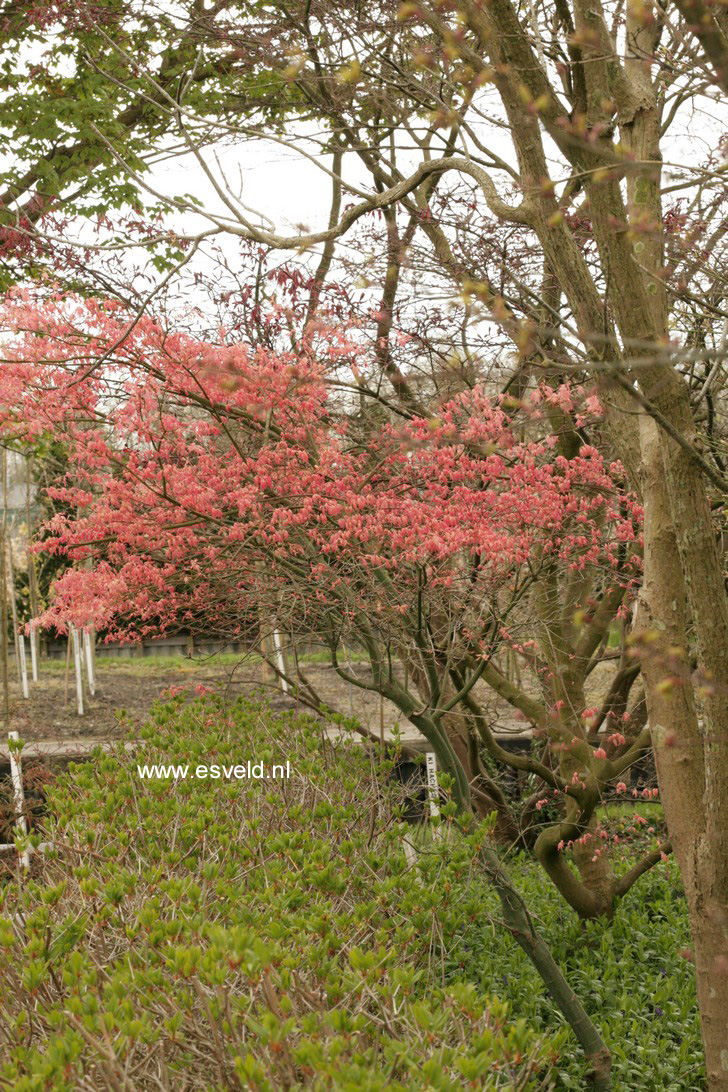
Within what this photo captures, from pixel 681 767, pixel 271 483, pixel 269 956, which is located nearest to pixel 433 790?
pixel 681 767

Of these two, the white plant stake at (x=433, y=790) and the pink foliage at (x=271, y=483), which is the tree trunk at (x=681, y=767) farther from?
the white plant stake at (x=433, y=790)

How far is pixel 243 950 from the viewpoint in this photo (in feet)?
8.07

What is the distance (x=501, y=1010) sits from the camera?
2.46 m

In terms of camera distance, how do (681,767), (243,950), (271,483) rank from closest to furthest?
(243,950) → (681,767) → (271,483)

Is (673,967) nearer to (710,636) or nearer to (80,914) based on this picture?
(710,636)

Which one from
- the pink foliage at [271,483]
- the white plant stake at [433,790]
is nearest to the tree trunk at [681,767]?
the pink foliage at [271,483]

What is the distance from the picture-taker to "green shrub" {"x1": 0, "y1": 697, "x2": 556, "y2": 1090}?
7.39ft

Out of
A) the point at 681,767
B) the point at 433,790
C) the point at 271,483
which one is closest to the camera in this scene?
the point at 681,767

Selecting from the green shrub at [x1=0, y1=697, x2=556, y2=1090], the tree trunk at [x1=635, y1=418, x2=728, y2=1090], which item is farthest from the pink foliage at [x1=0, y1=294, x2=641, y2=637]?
the green shrub at [x1=0, y1=697, x2=556, y2=1090]

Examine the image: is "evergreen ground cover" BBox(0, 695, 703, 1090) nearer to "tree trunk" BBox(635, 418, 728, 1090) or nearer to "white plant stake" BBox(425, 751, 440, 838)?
"white plant stake" BBox(425, 751, 440, 838)

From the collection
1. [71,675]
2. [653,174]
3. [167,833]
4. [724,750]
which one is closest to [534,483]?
[653,174]

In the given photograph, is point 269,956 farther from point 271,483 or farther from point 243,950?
point 271,483

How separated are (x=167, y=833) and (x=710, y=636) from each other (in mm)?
2292

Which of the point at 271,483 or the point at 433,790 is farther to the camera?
the point at 271,483
